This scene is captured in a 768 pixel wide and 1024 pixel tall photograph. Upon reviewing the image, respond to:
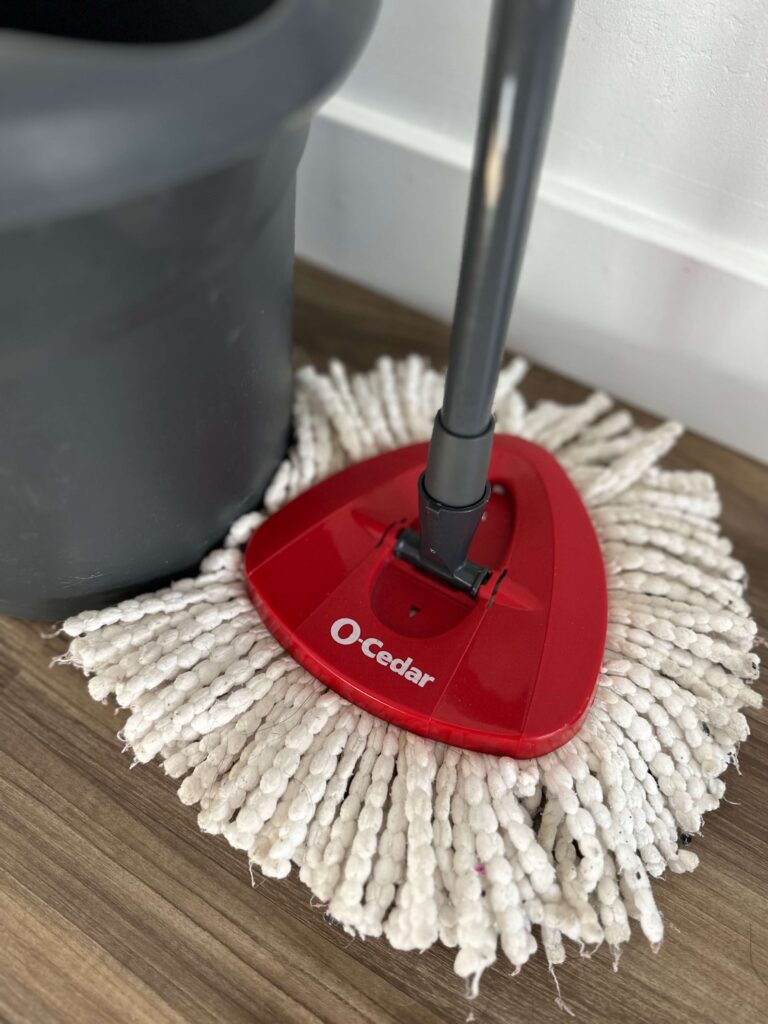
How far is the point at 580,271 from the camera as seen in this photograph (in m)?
0.90

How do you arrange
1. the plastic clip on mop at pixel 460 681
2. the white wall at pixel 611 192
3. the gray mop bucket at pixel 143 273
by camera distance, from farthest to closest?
1. the white wall at pixel 611 192
2. the plastic clip on mop at pixel 460 681
3. the gray mop bucket at pixel 143 273

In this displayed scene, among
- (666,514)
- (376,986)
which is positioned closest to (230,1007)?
(376,986)

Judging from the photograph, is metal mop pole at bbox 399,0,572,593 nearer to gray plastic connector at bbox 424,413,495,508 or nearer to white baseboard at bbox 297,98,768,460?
gray plastic connector at bbox 424,413,495,508

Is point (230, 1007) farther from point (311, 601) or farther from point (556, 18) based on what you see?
point (556, 18)

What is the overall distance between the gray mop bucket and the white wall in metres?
0.28

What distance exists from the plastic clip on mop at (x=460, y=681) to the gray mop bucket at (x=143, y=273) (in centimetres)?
7

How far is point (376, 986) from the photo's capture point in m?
0.64

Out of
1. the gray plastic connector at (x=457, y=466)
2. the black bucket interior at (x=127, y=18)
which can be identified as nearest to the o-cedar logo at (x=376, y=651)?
the gray plastic connector at (x=457, y=466)

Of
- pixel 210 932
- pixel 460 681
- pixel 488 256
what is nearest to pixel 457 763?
pixel 460 681

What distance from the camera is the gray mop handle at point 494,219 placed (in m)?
0.46

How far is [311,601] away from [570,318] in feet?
1.31

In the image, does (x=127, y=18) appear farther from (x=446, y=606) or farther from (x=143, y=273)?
(x=446, y=606)

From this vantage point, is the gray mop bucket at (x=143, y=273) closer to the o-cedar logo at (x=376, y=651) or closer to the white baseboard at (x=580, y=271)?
the o-cedar logo at (x=376, y=651)

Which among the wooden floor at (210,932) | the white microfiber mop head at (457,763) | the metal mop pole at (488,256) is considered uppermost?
the metal mop pole at (488,256)
